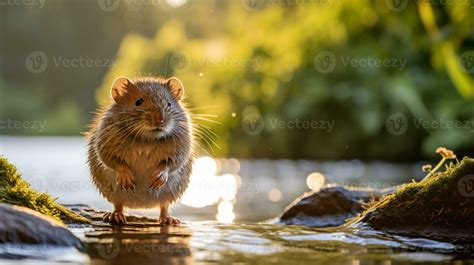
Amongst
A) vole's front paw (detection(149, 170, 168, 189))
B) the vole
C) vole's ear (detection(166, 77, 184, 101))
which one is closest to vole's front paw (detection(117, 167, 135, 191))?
the vole

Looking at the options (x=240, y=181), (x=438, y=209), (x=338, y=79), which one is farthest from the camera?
(x=338, y=79)

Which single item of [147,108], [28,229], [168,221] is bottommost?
[28,229]

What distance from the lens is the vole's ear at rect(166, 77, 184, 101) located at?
294 inches

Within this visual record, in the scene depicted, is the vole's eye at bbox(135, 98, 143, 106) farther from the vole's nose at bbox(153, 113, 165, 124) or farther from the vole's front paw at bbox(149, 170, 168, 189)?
the vole's front paw at bbox(149, 170, 168, 189)

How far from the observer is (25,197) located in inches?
A: 251

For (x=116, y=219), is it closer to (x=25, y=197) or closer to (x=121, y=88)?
(x=25, y=197)

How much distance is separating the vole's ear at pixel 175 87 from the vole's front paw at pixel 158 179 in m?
0.91

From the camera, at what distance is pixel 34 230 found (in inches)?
211

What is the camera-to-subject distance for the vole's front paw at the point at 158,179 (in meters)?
6.83

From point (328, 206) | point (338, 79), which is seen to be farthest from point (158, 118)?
point (338, 79)

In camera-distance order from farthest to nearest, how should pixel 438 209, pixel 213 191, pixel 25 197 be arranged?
1. pixel 213 191
2. pixel 438 209
3. pixel 25 197

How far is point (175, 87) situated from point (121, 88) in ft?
1.86

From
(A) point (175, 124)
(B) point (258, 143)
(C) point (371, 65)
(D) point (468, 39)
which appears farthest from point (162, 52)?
(A) point (175, 124)

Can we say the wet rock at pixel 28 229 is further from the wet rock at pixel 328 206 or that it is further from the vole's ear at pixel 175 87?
the wet rock at pixel 328 206
